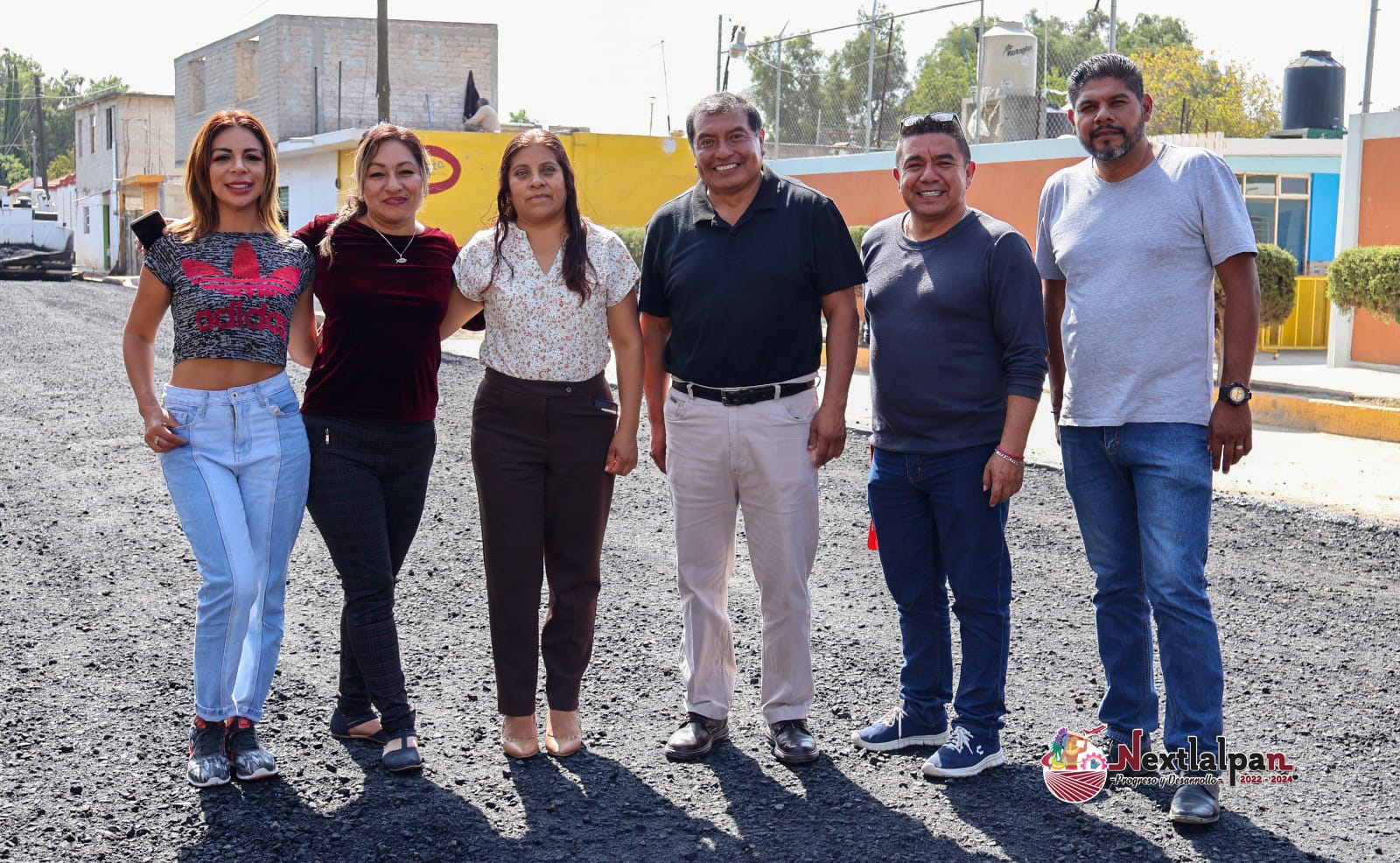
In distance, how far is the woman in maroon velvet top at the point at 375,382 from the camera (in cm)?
410

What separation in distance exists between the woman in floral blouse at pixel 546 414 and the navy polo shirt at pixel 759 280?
0.20 meters

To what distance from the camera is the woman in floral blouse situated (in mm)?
4180

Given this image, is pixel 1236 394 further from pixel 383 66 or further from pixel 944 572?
pixel 383 66

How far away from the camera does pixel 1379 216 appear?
579 inches

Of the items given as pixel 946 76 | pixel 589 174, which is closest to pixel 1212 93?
pixel 946 76

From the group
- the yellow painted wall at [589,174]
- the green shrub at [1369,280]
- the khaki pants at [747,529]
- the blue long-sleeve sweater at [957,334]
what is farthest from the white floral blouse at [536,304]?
the yellow painted wall at [589,174]

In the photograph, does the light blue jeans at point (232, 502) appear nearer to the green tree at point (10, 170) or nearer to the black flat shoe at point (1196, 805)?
the black flat shoe at point (1196, 805)

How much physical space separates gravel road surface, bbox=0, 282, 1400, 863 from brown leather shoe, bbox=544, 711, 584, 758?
0.17 feet

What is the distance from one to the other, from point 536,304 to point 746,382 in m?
0.69

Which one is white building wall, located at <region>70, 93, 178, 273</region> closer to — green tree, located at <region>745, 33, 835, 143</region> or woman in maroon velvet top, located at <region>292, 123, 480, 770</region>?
green tree, located at <region>745, 33, 835, 143</region>

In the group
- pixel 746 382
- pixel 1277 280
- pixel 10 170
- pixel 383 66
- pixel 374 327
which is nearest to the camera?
pixel 374 327

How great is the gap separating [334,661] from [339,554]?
119 centimetres

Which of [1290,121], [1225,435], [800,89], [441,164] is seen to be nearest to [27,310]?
[441,164]

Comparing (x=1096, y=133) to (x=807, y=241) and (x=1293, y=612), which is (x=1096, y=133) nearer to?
(x=807, y=241)
